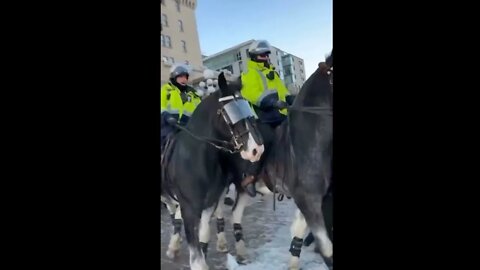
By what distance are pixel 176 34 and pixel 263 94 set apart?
487mm

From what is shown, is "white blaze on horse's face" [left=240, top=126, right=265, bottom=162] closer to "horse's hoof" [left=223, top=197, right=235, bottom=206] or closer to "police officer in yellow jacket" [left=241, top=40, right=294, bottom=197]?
"police officer in yellow jacket" [left=241, top=40, right=294, bottom=197]

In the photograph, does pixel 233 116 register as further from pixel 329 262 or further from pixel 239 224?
pixel 329 262

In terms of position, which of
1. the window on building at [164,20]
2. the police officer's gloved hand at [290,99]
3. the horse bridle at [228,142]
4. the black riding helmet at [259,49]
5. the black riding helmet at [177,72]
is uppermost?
the window on building at [164,20]

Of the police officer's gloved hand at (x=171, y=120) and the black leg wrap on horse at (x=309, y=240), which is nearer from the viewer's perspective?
the black leg wrap on horse at (x=309, y=240)

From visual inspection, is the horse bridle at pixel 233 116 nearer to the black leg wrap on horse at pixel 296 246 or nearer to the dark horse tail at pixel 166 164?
the dark horse tail at pixel 166 164

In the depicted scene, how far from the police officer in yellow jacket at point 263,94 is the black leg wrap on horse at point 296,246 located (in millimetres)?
272

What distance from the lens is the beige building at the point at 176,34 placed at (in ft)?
6.70

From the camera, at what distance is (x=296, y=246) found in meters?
1.92

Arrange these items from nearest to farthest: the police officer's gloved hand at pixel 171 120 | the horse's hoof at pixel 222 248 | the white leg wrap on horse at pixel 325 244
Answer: the white leg wrap on horse at pixel 325 244 < the horse's hoof at pixel 222 248 < the police officer's gloved hand at pixel 171 120

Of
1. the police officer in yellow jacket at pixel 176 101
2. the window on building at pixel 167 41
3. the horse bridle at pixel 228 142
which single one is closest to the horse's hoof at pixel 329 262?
the horse bridle at pixel 228 142

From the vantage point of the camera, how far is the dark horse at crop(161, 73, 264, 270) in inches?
77.9

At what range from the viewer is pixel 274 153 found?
1979 millimetres

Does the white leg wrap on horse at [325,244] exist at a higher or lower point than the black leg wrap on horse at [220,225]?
lower
